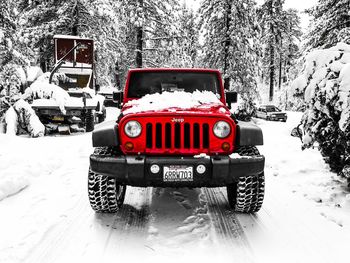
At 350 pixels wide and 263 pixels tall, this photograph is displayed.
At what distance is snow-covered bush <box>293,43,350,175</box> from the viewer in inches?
190

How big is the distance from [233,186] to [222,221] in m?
0.55

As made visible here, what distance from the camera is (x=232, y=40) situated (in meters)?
20.9

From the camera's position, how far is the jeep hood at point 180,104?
4270 mm

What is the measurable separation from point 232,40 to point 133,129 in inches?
707

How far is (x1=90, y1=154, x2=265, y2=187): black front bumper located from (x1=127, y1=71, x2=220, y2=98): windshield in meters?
1.90

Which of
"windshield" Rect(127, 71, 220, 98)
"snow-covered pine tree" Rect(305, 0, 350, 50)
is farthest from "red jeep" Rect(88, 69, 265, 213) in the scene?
"snow-covered pine tree" Rect(305, 0, 350, 50)

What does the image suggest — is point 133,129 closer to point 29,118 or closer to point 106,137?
point 106,137

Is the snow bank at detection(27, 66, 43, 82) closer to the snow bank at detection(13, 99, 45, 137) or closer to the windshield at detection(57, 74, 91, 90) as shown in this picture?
the windshield at detection(57, 74, 91, 90)

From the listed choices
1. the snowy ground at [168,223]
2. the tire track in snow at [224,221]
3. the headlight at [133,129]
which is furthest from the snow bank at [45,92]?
the headlight at [133,129]

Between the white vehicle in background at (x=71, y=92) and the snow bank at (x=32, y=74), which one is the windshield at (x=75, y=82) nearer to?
the white vehicle in background at (x=71, y=92)

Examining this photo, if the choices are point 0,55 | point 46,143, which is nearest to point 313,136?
point 46,143

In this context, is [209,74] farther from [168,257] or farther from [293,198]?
[168,257]

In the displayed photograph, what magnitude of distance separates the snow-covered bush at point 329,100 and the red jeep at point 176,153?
1449 mm

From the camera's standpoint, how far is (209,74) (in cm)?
584
